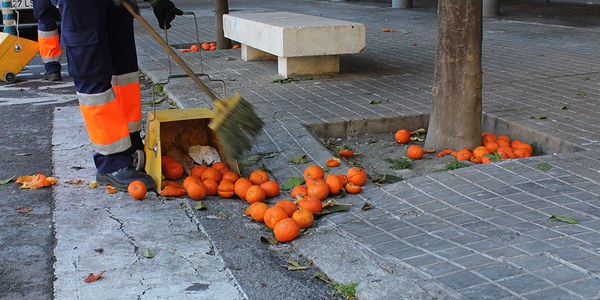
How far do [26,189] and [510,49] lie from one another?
6.92m

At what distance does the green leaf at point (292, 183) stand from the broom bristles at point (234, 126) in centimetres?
35

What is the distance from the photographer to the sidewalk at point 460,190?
3484 millimetres

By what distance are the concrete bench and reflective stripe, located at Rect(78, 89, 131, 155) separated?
123 inches

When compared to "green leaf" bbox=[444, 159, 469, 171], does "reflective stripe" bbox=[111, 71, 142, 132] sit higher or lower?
higher

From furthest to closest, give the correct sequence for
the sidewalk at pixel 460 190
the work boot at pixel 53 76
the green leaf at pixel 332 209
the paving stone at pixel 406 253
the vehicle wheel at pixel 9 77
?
the work boot at pixel 53 76, the vehicle wheel at pixel 9 77, the green leaf at pixel 332 209, the paving stone at pixel 406 253, the sidewalk at pixel 460 190

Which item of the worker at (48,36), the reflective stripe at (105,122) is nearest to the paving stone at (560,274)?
the reflective stripe at (105,122)

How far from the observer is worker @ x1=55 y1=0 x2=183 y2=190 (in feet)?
16.2

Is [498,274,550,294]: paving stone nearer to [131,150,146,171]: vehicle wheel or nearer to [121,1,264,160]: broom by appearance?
[121,1,264,160]: broom

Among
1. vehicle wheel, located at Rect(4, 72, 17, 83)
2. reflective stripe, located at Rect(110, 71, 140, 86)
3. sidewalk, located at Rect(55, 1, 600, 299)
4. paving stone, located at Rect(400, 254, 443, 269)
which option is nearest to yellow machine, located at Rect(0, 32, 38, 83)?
vehicle wheel, located at Rect(4, 72, 17, 83)

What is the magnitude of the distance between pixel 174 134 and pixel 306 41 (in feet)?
9.67

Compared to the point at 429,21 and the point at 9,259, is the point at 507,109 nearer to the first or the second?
the point at 9,259

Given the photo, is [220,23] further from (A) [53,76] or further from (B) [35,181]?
(B) [35,181]

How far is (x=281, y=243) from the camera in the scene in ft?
13.9

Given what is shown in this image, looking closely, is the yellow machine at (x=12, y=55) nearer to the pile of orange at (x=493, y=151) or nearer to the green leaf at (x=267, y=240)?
the pile of orange at (x=493, y=151)
